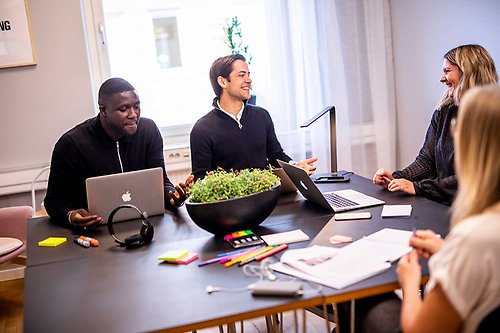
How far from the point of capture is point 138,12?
12.4 ft

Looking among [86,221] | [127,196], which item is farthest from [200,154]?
[86,221]

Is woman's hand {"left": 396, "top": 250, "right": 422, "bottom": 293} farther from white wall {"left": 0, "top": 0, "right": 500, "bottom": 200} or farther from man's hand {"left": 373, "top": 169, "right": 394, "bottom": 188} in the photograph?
white wall {"left": 0, "top": 0, "right": 500, "bottom": 200}

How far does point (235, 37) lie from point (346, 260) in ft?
8.56

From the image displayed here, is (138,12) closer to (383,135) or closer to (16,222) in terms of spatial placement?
(16,222)

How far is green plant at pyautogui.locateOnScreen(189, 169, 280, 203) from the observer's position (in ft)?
5.96

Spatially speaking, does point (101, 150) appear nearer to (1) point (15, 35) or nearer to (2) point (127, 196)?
(2) point (127, 196)

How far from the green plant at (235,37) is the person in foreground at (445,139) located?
5.24 ft

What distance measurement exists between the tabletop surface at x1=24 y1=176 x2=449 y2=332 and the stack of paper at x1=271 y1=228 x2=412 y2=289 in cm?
4

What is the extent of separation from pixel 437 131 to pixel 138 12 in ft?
7.46

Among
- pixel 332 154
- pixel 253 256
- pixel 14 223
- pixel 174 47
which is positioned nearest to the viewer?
pixel 253 256

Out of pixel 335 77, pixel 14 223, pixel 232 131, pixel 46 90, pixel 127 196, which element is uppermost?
pixel 46 90

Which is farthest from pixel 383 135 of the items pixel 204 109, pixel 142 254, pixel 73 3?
pixel 142 254

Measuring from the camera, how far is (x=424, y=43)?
368cm

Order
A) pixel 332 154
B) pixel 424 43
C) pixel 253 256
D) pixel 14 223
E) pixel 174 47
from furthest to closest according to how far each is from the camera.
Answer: pixel 174 47 < pixel 424 43 < pixel 14 223 < pixel 332 154 < pixel 253 256
